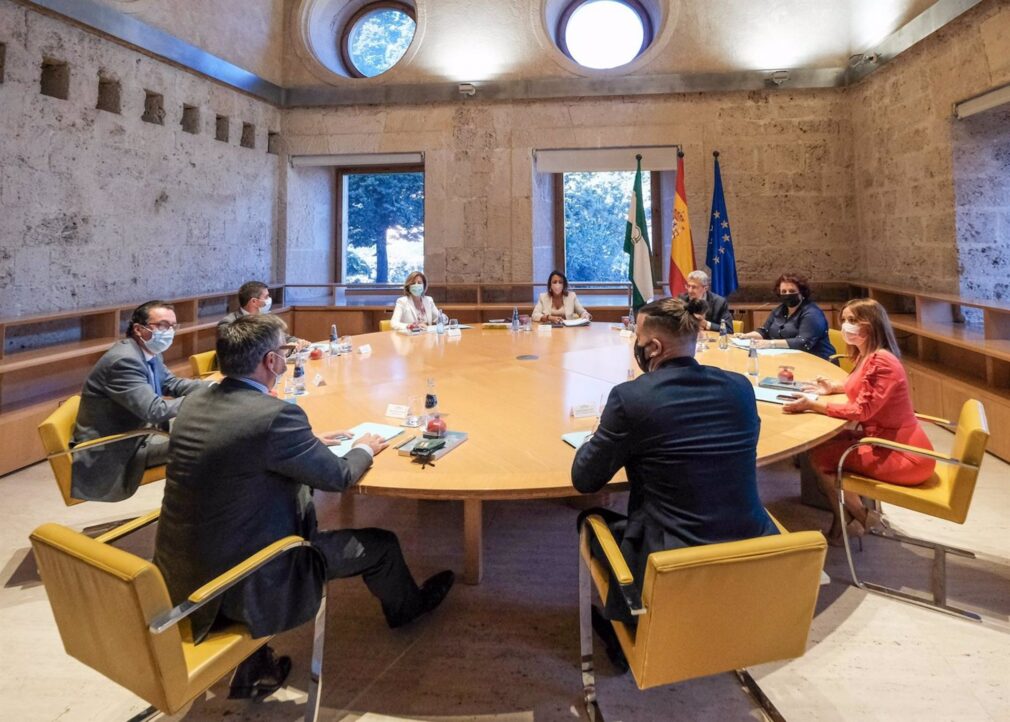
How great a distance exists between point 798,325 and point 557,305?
7.08ft

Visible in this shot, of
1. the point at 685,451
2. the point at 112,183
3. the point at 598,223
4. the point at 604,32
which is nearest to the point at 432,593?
the point at 685,451

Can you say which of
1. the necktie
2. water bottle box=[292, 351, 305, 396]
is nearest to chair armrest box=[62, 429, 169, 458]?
the necktie

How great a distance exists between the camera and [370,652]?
1.98 metres

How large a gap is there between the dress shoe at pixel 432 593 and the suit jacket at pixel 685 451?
97 cm

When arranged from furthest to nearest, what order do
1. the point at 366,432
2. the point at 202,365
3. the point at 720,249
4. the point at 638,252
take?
the point at 720,249 < the point at 638,252 < the point at 202,365 < the point at 366,432

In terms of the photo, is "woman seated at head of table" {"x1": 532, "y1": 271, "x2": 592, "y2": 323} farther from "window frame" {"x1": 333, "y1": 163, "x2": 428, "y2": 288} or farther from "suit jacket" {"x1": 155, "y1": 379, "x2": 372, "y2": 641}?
"suit jacket" {"x1": 155, "y1": 379, "x2": 372, "y2": 641}

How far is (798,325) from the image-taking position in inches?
159

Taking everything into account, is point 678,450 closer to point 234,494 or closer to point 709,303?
point 234,494

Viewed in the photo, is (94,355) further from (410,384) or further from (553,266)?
(553,266)

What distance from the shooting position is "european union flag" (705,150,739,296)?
634cm

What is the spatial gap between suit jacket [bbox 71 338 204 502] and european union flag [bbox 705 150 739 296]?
5.50m

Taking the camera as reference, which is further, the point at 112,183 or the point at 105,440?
the point at 112,183

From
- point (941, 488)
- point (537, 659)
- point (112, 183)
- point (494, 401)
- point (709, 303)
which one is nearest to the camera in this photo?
point (537, 659)

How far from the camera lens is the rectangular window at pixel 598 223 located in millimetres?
7184
